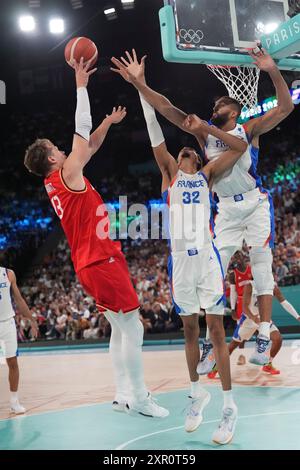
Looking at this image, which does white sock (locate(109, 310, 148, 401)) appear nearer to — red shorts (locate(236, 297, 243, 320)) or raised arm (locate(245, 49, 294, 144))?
raised arm (locate(245, 49, 294, 144))

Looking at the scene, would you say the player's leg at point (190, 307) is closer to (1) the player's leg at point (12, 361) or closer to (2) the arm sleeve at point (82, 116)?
(2) the arm sleeve at point (82, 116)

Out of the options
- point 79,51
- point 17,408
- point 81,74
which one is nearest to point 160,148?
point 81,74

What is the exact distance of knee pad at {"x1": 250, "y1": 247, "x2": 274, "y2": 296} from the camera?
15.8ft

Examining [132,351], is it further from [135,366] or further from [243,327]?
[243,327]

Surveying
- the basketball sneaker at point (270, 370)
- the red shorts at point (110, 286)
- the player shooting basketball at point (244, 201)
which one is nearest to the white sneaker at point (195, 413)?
the player shooting basketball at point (244, 201)

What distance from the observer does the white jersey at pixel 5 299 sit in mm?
6660

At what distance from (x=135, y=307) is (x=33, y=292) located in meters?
14.5

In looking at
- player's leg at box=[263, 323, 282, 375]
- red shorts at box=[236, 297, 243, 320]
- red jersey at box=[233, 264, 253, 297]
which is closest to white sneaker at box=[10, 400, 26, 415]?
player's leg at box=[263, 323, 282, 375]

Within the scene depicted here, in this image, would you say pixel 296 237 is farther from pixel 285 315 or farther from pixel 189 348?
pixel 189 348

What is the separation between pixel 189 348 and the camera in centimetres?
455

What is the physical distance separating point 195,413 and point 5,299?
3047 millimetres

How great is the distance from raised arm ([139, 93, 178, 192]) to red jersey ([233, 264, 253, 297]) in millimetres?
3810

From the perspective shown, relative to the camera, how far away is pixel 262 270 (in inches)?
190
